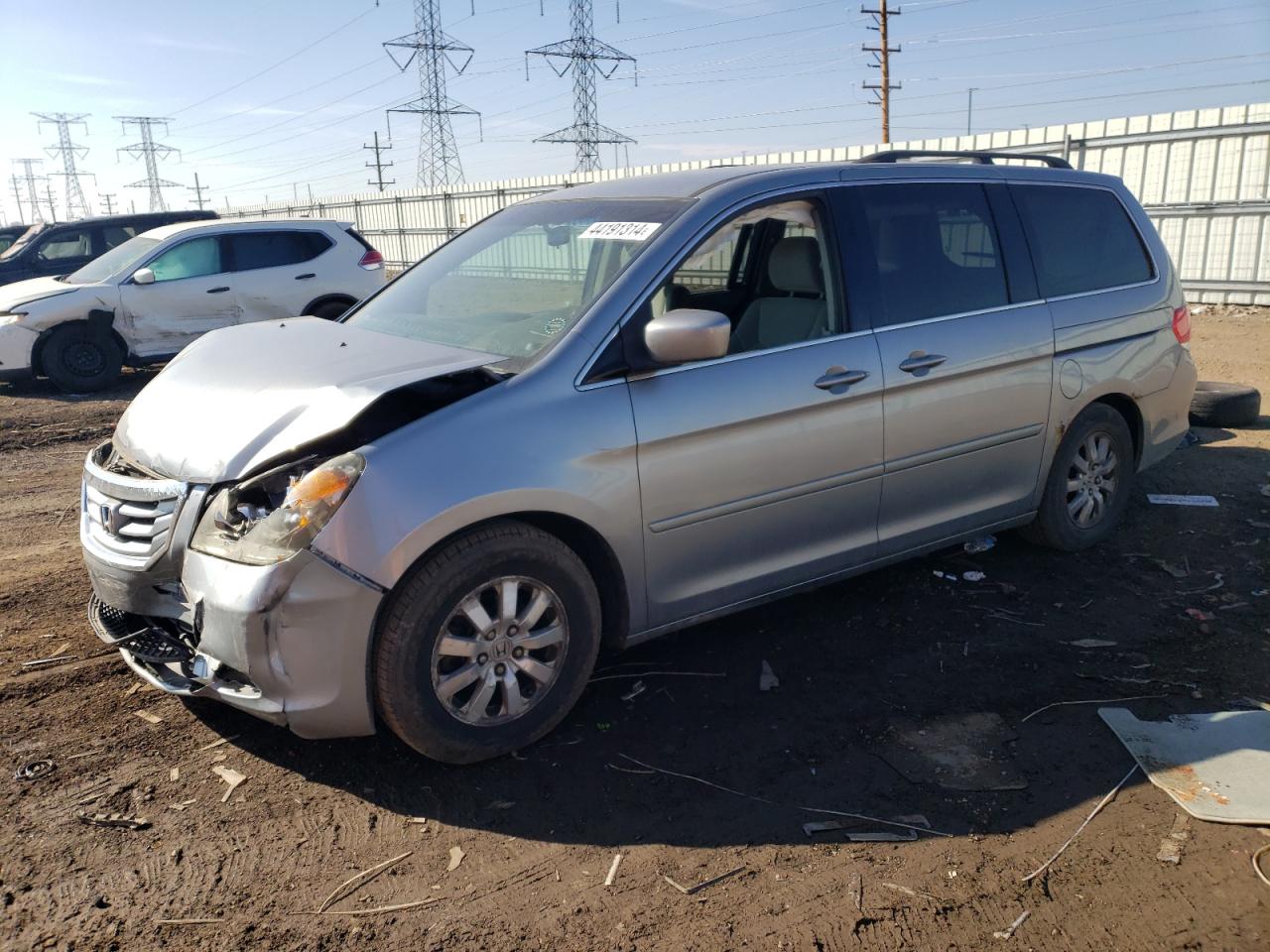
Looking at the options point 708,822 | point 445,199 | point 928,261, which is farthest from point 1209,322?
point 445,199

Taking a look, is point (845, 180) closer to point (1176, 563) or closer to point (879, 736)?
point (879, 736)

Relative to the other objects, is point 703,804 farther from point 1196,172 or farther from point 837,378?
point 1196,172

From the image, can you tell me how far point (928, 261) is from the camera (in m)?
4.51

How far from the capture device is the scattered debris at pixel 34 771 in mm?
3365

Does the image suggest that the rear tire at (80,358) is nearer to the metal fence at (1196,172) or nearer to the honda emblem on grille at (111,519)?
the metal fence at (1196,172)

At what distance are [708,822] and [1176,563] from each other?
3.47 metres

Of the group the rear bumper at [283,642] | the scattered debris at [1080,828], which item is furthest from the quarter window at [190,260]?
the scattered debris at [1080,828]

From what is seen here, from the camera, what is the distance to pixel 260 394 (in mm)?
3551

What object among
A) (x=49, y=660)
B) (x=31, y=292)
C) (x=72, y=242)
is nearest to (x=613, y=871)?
(x=49, y=660)

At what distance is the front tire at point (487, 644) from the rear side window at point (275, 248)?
989 centimetres

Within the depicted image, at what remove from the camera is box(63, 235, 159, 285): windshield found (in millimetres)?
11594

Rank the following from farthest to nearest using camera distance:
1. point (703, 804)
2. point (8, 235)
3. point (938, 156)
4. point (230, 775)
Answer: point (8, 235) → point (938, 156) → point (230, 775) → point (703, 804)

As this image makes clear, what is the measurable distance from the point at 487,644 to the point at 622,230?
→ 173 centimetres

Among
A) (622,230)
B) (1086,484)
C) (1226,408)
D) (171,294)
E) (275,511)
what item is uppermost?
(622,230)
